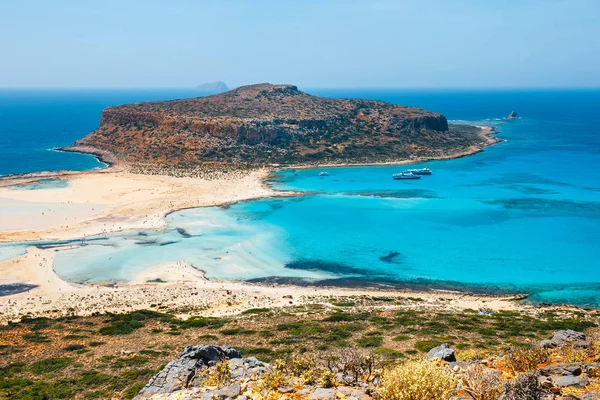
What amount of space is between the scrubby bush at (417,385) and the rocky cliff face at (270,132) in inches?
3442

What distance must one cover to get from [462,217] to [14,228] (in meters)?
54.8

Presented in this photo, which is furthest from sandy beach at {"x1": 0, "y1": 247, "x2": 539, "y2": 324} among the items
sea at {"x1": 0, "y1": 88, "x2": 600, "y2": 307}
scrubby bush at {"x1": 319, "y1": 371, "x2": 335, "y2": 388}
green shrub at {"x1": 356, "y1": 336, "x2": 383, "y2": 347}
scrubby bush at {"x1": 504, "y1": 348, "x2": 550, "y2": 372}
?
scrubby bush at {"x1": 319, "y1": 371, "x2": 335, "y2": 388}

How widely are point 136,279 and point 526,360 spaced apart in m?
33.6

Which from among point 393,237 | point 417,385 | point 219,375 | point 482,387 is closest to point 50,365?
point 219,375

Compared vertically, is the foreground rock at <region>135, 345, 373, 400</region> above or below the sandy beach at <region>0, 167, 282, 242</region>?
above

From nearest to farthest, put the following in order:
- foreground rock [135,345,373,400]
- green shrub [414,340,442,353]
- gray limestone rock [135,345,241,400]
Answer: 1. foreground rock [135,345,373,400]
2. gray limestone rock [135,345,241,400]
3. green shrub [414,340,442,353]

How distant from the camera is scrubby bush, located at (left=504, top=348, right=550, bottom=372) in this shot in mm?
14828

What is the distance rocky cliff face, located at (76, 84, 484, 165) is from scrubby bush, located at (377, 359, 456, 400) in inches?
3442

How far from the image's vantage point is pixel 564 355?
54.2ft

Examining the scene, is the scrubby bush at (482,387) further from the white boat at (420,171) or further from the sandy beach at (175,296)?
the white boat at (420,171)

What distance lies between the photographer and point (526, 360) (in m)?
14.9

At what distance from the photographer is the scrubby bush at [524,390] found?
422 inches

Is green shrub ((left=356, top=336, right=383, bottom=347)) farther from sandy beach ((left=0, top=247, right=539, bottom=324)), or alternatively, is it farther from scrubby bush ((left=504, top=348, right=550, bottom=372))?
sandy beach ((left=0, top=247, right=539, bottom=324))

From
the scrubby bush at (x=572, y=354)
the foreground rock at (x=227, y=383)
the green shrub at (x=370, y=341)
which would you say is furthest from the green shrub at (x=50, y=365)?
the scrubby bush at (x=572, y=354)
